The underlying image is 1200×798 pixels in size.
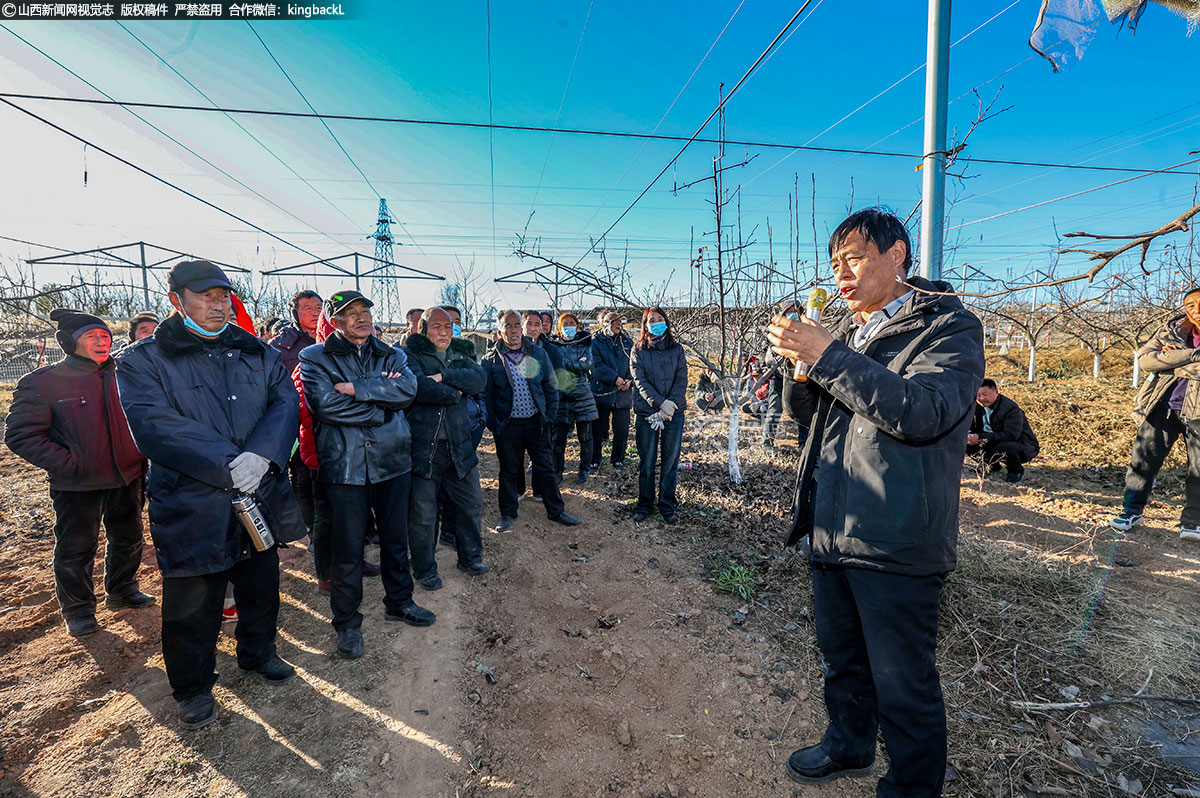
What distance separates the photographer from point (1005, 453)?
6121 millimetres

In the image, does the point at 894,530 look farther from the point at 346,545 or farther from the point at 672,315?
the point at 672,315

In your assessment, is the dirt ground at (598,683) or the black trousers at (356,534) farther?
the black trousers at (356,534)

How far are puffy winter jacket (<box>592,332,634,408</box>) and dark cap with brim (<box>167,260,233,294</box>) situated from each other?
4944 mm

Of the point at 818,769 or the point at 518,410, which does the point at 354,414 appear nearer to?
the point at 518,410

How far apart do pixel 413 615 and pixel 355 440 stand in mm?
1337

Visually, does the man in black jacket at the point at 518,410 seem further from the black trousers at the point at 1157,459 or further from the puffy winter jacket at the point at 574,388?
the black trousers at the point at 1157,459

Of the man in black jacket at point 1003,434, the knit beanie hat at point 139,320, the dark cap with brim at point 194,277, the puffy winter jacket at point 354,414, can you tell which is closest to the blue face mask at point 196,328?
the dark cap with brim at point 194,277

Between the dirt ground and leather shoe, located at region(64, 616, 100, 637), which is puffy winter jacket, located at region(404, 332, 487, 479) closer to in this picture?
the dirt ground

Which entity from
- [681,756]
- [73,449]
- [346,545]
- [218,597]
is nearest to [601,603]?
[681,756]

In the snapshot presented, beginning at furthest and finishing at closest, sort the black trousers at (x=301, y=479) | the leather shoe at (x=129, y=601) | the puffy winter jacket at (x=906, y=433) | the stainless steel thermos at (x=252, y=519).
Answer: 1. the black trousers at (x=301, y=479)
2. the leather shoe at (x=129, y=601)
3. the stainless steel thermos at (x=252, y=519)
4. the puffy winter jacket at (x=906, y=433)

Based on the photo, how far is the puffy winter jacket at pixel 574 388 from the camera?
240 inches

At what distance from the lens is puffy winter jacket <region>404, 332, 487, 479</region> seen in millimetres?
3605

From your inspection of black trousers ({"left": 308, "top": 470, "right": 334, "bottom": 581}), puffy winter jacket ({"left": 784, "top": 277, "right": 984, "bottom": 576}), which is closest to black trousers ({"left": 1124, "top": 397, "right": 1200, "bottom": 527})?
puffy winter jacket ({"left": 784, "top": 277, "right": 984, "bottom": 576})

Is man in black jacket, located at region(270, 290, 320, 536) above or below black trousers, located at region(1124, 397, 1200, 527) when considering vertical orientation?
above
